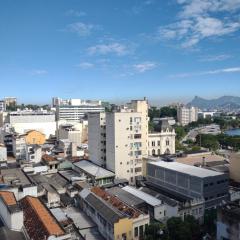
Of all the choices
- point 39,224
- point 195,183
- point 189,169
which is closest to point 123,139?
point 189,169

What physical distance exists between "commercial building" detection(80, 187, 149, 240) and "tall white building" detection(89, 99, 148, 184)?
10993 mm

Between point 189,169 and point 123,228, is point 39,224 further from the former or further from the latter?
point 189,169

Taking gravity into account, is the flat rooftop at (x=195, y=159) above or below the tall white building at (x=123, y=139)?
below

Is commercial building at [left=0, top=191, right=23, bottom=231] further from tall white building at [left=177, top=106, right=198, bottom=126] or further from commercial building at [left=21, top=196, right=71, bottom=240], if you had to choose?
tall white building at [left=177, top=106, right=198, bottom=126]

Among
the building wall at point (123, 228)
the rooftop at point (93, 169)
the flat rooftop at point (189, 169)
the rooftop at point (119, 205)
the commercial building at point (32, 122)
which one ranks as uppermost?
the commercial building at point (32, 122)

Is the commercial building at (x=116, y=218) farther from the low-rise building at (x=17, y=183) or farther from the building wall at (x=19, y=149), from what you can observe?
the building wall at (x=19, y=149)

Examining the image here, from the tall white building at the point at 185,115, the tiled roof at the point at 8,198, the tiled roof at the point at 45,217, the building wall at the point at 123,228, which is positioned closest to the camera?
the tiled roof at the point at 45,217

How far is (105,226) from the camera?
24.4 metres

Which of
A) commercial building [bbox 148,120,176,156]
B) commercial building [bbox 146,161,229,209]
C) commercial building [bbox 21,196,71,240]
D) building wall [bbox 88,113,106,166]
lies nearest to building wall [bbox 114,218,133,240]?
commercial building [bbox 21,196,71,240]

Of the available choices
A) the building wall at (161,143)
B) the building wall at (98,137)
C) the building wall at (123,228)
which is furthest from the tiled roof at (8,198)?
the building wall at (161,143)

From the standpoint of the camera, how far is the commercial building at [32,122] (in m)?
75.8

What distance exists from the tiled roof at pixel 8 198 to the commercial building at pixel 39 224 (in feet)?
4.50

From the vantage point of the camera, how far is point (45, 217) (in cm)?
2217

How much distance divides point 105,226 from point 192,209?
8.33 meters
